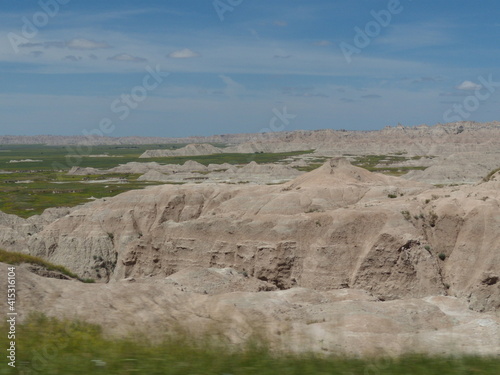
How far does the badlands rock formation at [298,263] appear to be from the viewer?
1919 cm

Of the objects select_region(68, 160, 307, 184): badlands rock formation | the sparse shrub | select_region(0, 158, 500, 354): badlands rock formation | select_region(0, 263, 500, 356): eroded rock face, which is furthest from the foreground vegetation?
select_region(68, 160, 307, 184): badlands rock formation

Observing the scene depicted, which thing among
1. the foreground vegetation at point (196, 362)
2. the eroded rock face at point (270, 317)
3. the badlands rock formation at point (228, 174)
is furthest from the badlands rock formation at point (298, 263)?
the badlands rock formation at point (228, 174)

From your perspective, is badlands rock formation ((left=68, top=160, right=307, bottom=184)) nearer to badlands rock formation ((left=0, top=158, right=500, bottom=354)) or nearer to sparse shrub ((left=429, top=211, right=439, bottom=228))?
badlands rock formation ((left=0, top=158, right=500, bottom=354))

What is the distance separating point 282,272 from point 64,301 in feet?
82.8

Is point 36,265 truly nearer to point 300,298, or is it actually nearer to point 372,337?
point 300,298

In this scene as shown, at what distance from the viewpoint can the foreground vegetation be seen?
9039 mm

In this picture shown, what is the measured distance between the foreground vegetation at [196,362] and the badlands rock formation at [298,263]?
210cm

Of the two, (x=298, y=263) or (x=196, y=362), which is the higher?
(x=196, y=362)

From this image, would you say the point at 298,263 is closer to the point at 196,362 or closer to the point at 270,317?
the point at 270,317

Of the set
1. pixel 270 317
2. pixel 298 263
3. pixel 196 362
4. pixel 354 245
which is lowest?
pixel 298 263

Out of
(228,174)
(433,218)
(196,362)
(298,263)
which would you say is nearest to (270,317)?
(196,362)

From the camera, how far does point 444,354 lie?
10.7m

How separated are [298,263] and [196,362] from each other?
33.5 metres

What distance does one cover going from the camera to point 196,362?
31.5 ft
